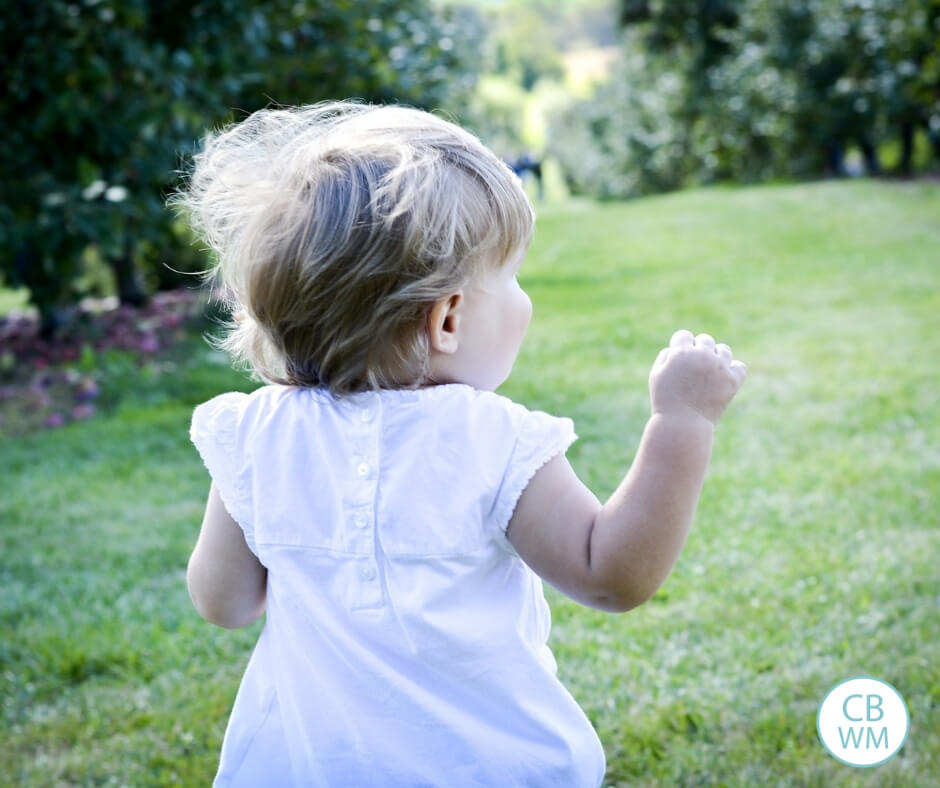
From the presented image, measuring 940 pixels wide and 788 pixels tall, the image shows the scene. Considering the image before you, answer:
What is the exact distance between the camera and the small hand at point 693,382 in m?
1.23

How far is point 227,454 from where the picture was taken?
1336mm

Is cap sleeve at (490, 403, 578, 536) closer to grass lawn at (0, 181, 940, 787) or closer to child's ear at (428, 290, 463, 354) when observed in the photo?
child's ear at (428, 290, 463, 354)

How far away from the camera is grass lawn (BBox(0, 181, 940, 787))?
2.25m

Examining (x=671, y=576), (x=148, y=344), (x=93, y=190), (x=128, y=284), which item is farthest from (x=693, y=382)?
(x=128, y=284)

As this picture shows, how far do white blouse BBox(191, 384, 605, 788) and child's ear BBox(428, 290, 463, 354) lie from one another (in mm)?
54

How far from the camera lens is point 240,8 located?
6160 mm

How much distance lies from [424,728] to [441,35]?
28.1ft

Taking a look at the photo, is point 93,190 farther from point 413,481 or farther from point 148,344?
point 413,481

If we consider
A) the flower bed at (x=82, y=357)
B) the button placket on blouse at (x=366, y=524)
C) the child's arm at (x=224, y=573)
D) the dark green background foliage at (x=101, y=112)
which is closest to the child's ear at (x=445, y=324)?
the button placket on blouse at (x=366, y=524)

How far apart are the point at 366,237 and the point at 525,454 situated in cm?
30

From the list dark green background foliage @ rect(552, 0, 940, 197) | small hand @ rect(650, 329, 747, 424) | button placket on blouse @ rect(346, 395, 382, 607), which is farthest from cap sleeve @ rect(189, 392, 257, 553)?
dark green background foliage @ rect(552, 0, 940, 197)

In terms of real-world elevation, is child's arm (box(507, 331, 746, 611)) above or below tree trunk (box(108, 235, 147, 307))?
above

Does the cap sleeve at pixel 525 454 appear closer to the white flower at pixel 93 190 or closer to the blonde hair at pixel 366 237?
the blonde hair at pixel 366 237
